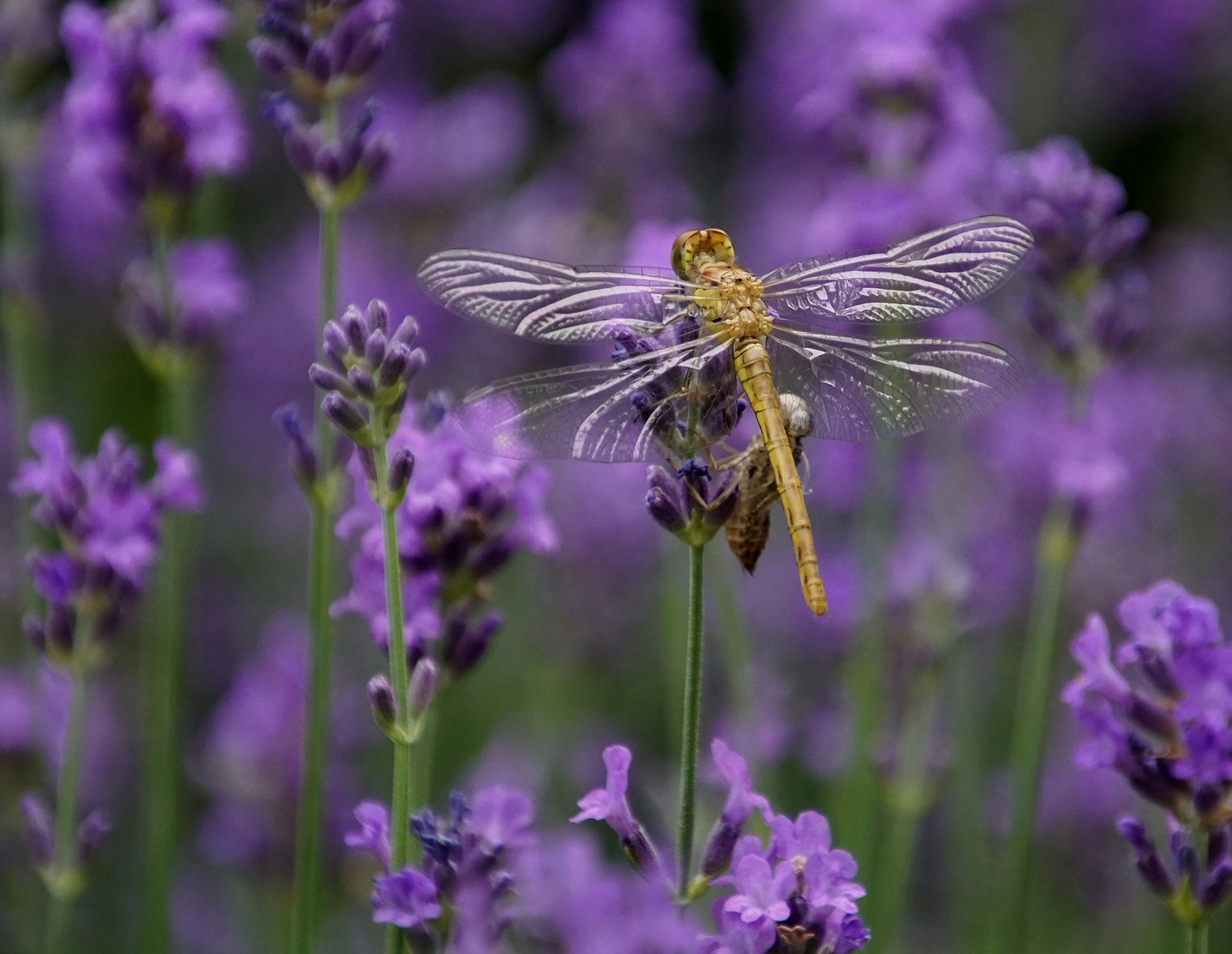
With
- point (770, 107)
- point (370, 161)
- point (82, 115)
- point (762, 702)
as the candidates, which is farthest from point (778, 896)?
point (770, 107)

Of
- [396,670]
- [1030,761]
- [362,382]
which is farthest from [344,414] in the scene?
[1030,761]

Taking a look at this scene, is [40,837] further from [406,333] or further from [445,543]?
[406,333]

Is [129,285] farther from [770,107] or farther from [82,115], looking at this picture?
[770,107]

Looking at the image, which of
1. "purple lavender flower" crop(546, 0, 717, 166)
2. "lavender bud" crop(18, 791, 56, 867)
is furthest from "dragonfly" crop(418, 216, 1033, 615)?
"purple lavender flower" crop(546, 0, 717, 166)

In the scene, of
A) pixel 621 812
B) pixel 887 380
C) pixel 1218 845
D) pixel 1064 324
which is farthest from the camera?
pixel 1064 324

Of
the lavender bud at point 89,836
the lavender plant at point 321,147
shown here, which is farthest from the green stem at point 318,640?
the lavender bud at point 89,836

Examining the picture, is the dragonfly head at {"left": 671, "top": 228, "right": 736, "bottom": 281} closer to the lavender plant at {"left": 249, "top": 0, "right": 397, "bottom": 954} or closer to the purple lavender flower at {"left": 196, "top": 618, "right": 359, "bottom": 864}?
the lavender plant at {"left": 249, "top": 0, "right": 397, "bottom": 954}
